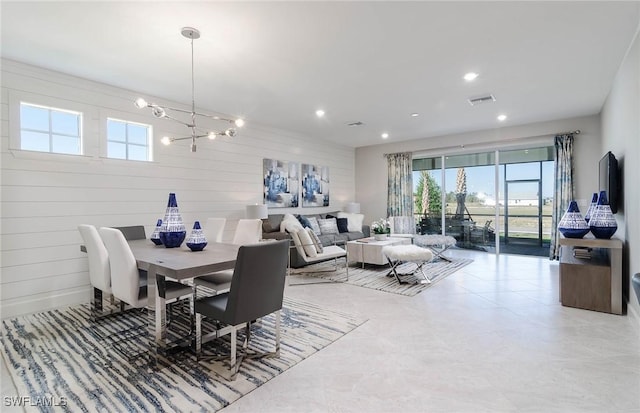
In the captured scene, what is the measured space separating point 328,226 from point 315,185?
3.73 feet

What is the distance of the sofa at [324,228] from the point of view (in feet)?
18.5

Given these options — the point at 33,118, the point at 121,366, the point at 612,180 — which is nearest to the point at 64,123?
the point at 33,118

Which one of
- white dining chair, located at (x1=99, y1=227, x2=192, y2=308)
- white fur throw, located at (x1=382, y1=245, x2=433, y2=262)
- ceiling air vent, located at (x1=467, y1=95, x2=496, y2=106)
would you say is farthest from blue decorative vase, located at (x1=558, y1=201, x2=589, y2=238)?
white dining chair, located at (x1=99, y1=227, x2=192, y2=308)

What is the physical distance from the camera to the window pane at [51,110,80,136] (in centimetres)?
361

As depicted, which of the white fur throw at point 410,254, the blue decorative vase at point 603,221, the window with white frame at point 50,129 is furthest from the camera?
the white fur throw at point 410,254

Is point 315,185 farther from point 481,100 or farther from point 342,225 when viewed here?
point 481,100

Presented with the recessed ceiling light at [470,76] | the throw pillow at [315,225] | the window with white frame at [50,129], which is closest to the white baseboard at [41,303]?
the window with white frame at [50,129]

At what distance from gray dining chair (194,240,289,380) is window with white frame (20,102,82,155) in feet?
9.30

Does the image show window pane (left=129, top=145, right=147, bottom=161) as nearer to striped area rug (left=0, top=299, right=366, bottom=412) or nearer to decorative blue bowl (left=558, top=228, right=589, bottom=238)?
striped area rug (left=0, top=299, right=366, bottom=412)

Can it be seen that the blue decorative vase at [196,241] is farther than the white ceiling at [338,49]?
Yes

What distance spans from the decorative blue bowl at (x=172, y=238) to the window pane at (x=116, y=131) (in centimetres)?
199

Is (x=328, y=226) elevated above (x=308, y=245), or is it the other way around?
(x=328, y=226)

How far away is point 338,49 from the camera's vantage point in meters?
3.07

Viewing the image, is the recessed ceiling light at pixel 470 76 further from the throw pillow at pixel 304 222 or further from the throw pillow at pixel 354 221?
the throw pillow at pixel 354 221
